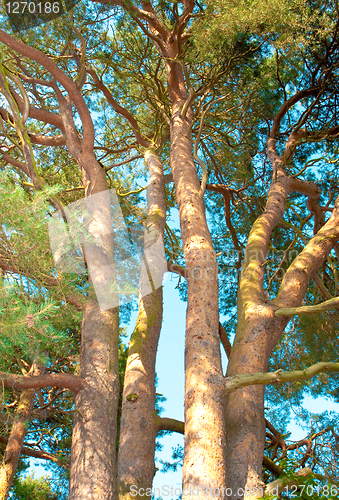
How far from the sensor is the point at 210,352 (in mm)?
2740

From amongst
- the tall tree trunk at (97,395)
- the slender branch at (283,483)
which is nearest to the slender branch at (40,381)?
the tall tree trunk at (97,395)

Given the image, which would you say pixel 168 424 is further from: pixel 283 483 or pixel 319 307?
pixel 319 307

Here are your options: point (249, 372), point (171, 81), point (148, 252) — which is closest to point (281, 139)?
point (171, 81)

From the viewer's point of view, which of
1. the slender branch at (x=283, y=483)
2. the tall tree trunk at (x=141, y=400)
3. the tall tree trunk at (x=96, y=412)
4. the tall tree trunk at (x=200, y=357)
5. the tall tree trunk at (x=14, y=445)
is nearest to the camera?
the tall tree trunk at (x=200, y=357)

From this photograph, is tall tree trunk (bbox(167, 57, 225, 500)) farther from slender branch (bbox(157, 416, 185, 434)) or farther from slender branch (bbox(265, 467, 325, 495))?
slender branch (bbox(157, 416, 185, 434))

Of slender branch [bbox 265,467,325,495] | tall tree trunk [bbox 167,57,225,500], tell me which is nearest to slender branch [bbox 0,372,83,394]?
tall tree trunk [bbox 167,57,225,500]

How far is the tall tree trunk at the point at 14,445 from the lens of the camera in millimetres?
4066

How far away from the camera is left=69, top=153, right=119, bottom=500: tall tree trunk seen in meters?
2.68

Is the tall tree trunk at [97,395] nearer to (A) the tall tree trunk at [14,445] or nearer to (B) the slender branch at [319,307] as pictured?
(A) the tall tree trunk at [14,445]

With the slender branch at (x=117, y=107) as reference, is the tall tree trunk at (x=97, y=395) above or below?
below

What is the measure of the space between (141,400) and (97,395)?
34cm

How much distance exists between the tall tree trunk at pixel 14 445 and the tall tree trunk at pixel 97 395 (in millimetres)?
1242

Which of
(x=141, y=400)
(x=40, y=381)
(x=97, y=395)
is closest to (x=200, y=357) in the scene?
(x=141, y=400)

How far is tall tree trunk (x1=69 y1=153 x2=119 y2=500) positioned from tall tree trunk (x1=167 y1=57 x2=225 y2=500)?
0.70m
